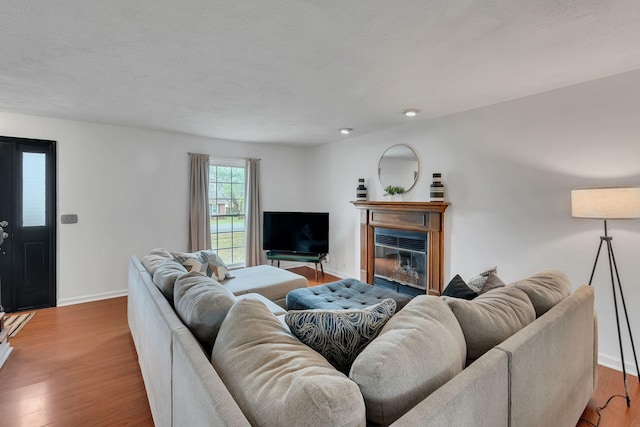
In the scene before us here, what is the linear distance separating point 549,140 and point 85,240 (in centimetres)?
544

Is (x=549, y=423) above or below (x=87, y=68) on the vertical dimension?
below

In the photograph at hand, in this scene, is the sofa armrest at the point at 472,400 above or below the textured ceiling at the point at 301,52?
below

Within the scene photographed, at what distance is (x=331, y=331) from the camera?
4.08ft

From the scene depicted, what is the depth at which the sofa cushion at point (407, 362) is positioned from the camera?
0.91 metres

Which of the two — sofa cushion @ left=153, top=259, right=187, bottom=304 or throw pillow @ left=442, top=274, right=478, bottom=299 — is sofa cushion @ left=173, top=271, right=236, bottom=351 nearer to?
sofa cushion @ left=153, top=259, right=187, bottom=304

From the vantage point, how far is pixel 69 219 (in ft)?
12.8

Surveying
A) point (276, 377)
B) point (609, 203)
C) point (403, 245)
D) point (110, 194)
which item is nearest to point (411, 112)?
point (403, 245)

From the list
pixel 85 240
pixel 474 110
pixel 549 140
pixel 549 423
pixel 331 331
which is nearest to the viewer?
pixel 331 331

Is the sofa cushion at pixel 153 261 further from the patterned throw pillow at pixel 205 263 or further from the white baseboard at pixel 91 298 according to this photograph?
the white baseboard at pixel 91 298

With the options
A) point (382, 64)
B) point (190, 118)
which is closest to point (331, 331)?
point (382, 64)

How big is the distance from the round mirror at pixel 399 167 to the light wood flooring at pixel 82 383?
2634 mm

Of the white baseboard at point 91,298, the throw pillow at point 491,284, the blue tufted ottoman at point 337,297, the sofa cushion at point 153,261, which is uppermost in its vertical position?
the sofa cushion at point 153,261

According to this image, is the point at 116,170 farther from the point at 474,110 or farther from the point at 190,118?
the point at 474,110

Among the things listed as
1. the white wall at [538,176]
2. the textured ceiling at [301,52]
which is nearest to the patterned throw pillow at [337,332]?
the textured ceiling at [301,52]
